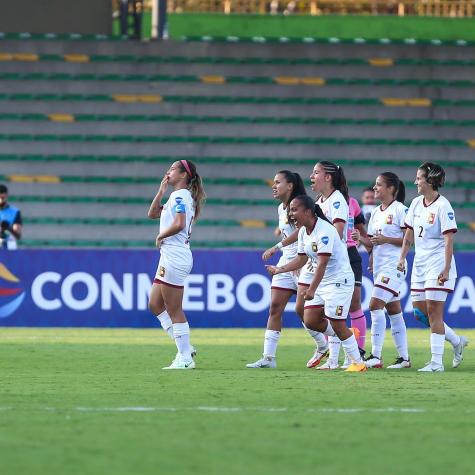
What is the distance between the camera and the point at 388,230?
43.0 ft

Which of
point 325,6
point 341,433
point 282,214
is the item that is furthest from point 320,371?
point 325,6

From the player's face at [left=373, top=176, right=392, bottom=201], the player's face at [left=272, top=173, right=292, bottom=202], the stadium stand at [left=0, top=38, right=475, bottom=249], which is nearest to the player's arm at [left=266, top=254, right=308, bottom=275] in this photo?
the player's face at [left=272, top=173, right=292, bottom=202]

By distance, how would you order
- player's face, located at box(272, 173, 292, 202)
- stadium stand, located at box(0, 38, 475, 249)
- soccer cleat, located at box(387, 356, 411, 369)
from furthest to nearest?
stadium stand, located at box(0, 38, 475, 249)
soccer cleat, located at box(387, 356, 411, 369)
player's face, located at box(272, 173, 292, 202)

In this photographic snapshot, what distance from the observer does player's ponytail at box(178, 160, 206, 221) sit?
12.0 metres

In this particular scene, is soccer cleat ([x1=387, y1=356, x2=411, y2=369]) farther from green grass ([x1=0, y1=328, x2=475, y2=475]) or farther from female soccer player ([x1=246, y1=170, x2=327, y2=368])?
female soccer player ([x1=246, y1=170, x2=327, y2=368])

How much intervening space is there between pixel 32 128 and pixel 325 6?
812 cm

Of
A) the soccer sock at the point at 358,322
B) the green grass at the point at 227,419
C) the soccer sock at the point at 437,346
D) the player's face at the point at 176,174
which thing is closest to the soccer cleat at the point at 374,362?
the green grass at the point at 227,419

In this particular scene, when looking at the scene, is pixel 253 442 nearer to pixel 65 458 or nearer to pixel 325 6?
pixel 65 458

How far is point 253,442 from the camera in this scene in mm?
7062

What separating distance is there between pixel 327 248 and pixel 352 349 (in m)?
1.08

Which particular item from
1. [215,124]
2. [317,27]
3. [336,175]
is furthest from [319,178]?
[317,27]

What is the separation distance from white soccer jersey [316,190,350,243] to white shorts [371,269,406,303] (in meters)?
0.86

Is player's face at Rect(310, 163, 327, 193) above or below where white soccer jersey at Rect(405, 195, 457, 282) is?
above

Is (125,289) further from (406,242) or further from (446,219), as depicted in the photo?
(446,219)
